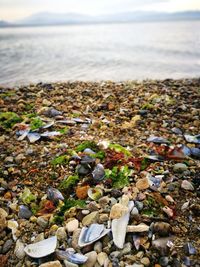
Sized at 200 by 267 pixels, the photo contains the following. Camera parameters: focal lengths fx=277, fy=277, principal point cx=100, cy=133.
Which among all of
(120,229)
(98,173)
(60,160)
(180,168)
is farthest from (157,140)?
(120,229)

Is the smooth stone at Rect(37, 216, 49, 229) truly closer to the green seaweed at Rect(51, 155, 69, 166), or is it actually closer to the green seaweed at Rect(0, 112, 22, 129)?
the green seaweed at Rect(51, 155, 69, 166)

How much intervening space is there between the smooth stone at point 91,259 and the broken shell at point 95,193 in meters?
0.85

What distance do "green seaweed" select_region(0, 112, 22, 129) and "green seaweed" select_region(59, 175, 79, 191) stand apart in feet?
9.08

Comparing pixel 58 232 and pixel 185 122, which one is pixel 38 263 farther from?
pixel 185 122

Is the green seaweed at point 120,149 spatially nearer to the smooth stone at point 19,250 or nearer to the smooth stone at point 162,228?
the smooth stone at point 162,228

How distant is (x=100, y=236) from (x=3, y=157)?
8.51ft

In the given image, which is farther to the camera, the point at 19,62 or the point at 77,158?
the point at 19,62

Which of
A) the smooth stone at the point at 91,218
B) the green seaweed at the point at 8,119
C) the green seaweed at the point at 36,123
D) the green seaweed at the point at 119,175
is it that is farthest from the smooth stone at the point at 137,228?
the green seaweed at the point at 8,119

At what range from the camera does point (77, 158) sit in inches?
178

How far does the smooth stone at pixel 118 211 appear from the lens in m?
3.36

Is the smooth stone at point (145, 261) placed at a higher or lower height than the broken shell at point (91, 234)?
lower

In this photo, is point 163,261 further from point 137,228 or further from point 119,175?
point 119,175

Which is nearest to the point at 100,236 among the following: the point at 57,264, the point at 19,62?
the point at 57,264

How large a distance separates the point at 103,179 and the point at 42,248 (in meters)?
1.36
